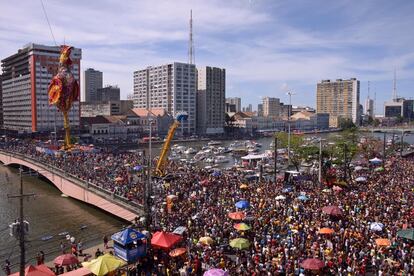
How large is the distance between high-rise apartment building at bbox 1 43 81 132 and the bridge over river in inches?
1965

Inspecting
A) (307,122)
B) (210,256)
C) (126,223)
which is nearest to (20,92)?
(126,223)

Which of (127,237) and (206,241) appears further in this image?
(206,241)

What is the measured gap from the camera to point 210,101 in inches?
5704

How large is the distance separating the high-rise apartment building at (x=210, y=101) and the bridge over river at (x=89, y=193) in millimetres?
92403

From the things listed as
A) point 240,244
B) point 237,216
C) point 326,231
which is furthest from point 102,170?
point 326,231

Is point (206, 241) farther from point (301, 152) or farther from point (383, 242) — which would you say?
point (301, 152)

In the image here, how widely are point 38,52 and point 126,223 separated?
8346 centimetres

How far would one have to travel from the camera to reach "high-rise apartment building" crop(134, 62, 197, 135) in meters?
136

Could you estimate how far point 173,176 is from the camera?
42.3 metres

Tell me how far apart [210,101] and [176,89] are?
15414mm

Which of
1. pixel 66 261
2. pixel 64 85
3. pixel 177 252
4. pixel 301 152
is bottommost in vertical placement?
pixel 66 261

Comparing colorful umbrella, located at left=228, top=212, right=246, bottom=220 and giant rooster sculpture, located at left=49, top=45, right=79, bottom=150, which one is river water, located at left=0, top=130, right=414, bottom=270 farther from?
giant rooster sculpture, located at left=49, top=45, right=79, bottom=150

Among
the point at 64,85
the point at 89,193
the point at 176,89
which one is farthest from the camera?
the point at 176,89

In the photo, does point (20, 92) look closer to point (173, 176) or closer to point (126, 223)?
point (173, 176)
